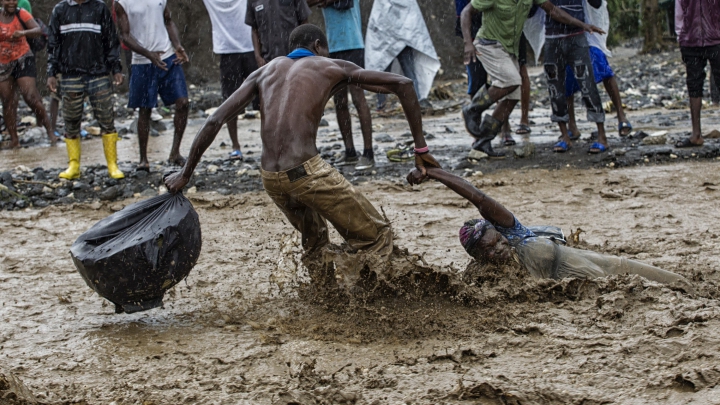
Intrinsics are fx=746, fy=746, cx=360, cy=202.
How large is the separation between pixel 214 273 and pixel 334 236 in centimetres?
97

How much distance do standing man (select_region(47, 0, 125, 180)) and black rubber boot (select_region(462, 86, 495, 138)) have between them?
3.31 m

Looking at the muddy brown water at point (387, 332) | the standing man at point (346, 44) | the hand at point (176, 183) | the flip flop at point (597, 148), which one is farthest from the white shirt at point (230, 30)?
the hand at point (176, 183)

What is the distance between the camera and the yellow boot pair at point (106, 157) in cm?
706

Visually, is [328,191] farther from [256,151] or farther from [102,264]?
[256,151]

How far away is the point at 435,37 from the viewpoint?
45.4ft

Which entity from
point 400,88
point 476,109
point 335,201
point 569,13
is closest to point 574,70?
point 569,13

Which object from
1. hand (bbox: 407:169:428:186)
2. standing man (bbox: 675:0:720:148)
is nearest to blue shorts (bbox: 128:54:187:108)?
hand (bbox: 407:169:428:186)

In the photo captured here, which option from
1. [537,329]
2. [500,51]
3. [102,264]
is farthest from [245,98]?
[500,51]

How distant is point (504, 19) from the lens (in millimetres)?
6902

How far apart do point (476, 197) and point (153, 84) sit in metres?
4.35

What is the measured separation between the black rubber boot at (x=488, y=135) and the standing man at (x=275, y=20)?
6.36ft

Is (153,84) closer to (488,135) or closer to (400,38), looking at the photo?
(400,38)

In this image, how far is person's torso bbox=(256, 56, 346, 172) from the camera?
3742 millimetres

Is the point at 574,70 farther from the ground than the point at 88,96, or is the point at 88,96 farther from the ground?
the point at 88,96
